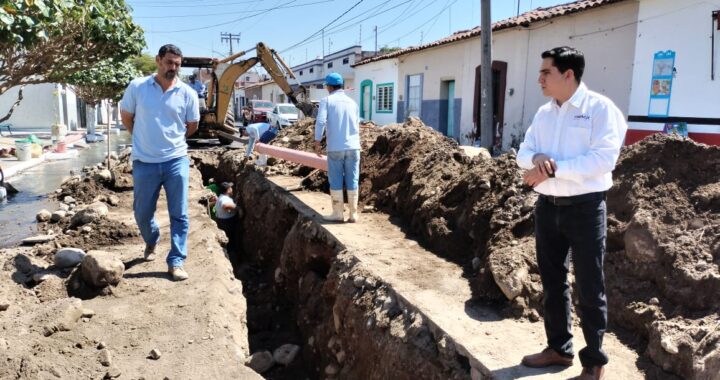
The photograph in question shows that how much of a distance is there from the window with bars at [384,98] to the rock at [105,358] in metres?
18.0

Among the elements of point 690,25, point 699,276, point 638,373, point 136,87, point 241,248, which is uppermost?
point 690,25

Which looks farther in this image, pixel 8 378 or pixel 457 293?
pixel 457 293

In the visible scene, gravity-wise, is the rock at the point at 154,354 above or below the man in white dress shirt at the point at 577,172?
below

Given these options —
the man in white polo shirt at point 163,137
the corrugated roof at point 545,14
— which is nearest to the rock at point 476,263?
the man in white polo shirt at point 163,137

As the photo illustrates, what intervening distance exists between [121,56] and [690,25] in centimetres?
1006

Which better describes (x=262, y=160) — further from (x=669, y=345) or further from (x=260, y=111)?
(x=260, y=111)

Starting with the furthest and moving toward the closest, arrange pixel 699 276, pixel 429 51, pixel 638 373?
pixel 429 51 → pixel 699 276 → pixel 638 373

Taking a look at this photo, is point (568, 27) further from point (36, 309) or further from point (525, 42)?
point (36, 309)

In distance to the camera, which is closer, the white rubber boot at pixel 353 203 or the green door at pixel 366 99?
the white rubber boot at pixel 353 203

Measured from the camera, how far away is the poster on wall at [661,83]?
29.6 feet

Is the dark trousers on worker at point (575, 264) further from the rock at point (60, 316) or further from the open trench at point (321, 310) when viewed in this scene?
the rock at point (60, 316)

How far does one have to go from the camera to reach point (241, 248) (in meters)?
9.16

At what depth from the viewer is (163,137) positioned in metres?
4.38

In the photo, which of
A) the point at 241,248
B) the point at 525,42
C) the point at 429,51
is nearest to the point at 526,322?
the point at 241,248
